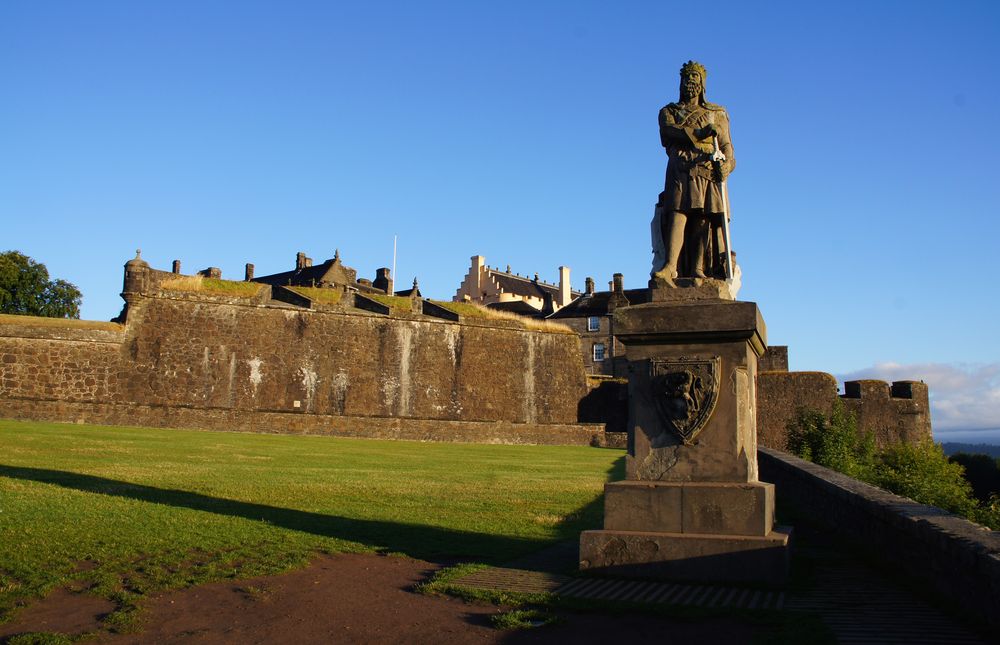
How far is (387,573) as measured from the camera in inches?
265

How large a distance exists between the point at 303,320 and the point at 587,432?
1324cm

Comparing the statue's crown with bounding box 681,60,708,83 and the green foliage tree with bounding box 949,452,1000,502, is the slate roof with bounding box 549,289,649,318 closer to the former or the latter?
the green foliage tree with bounding box 949,452,1000,502

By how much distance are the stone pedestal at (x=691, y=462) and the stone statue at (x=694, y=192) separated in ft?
2.53

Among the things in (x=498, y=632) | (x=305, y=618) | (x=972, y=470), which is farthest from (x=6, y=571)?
(x=972, y=470)

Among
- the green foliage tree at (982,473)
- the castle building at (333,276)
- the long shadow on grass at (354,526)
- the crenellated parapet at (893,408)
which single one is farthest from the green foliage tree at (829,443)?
the castle building at (333,276)

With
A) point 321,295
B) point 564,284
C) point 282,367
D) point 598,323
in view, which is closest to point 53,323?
point 282,367

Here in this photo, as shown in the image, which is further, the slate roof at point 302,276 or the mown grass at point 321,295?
the slate roof at point 302,276

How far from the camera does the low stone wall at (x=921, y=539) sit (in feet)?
17.0

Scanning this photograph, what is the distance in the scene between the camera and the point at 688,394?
696 cm

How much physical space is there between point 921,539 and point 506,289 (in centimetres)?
7962

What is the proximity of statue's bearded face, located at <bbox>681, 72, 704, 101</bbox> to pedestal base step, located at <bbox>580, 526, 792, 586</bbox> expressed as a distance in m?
4.34

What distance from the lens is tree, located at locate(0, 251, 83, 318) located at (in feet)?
179

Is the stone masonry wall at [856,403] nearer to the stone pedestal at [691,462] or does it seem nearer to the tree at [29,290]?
the stone pedestal at [691,462]

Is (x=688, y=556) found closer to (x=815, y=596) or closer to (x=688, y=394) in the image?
(x=815, y=596)
